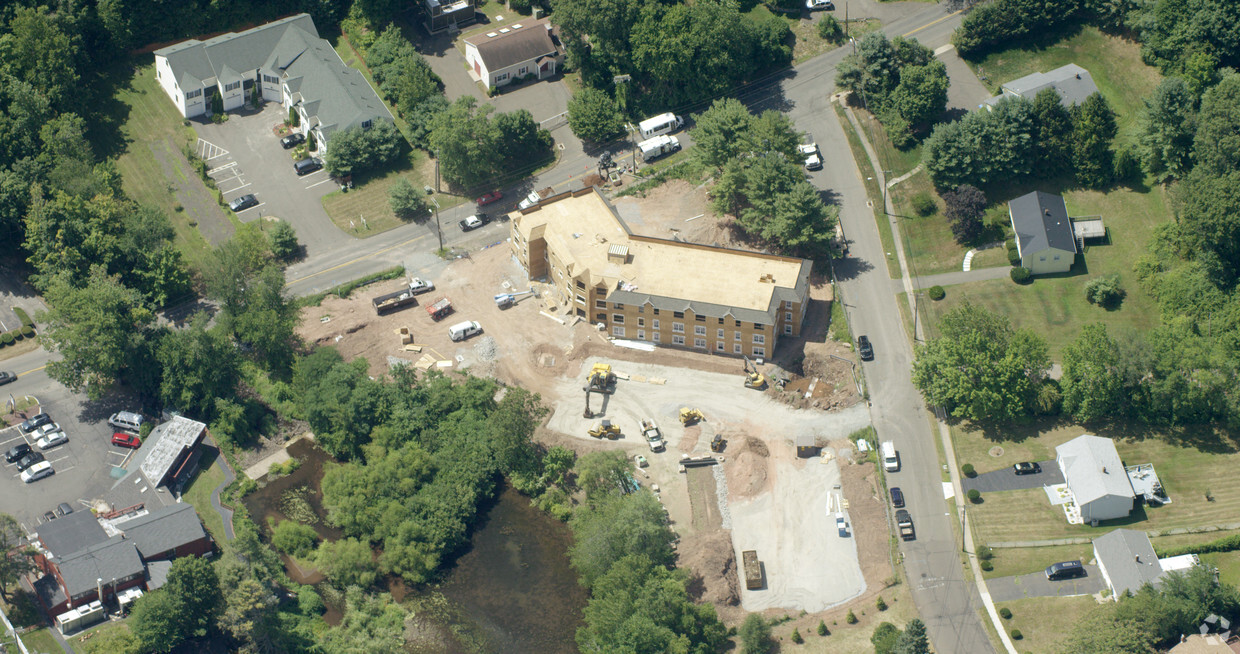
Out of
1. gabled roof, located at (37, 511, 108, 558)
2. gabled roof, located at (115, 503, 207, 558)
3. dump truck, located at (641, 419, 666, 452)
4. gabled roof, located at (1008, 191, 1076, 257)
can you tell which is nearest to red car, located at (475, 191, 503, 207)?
dump truck, located at (641, 419, 666, 452)

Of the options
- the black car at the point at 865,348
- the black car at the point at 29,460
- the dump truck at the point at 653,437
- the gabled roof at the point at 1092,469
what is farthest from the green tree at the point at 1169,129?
the black car at the point at 29,460

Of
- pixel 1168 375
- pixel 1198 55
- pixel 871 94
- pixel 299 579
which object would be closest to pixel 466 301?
pixel 299 579

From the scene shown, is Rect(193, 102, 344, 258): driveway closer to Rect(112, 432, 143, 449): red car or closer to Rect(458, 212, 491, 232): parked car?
Rect(458, 212, 491, 232): parked car

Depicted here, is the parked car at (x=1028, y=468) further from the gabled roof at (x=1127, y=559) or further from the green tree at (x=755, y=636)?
the green tree at (x=755, y=636)

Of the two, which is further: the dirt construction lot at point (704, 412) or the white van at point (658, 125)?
the white van at point (658, 125)

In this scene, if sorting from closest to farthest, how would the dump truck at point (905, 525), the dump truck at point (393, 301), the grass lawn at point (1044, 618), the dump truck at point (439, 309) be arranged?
the grass lawn at point (1044, 618) → the dump truck at point (905, 525) → the dump truck at point (439, 309) → the dump truck at point (393, 301)

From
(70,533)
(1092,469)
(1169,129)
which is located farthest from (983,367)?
(70,533)

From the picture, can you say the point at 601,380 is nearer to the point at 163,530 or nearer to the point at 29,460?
the point at 163,530
